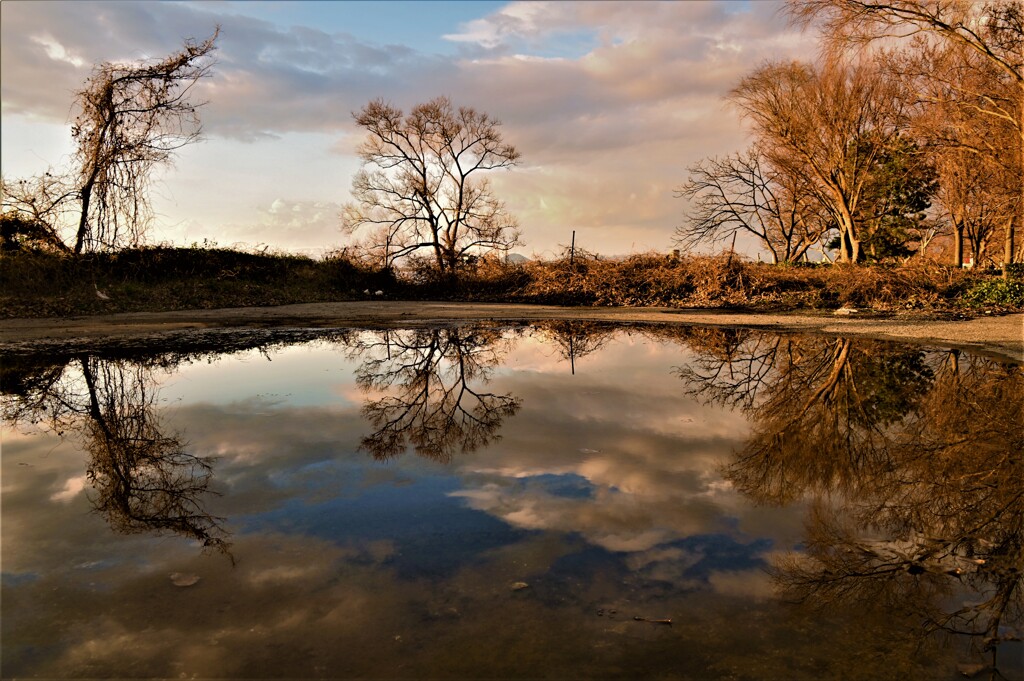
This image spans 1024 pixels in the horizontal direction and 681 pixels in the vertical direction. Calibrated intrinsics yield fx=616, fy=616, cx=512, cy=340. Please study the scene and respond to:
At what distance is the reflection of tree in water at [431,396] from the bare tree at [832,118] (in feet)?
77.0

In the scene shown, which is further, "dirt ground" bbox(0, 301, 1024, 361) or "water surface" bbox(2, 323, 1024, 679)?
"dirt ground" bbox(0, 301, 1024, 361)

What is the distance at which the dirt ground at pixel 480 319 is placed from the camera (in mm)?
12391

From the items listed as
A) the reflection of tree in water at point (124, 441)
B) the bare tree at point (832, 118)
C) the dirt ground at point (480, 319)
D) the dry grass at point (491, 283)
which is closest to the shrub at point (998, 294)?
the dry grass at point (491, 283)

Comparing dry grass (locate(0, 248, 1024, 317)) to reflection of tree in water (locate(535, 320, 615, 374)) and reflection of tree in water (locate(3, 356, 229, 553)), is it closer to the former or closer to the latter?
reflection of tree in water (locate(535, 320, 615, 374))

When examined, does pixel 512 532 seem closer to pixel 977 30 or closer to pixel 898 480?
pixel 898 480

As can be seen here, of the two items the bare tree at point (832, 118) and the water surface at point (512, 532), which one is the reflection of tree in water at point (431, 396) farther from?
the bare tree at point (832, 118)

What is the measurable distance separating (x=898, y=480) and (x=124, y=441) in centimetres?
659

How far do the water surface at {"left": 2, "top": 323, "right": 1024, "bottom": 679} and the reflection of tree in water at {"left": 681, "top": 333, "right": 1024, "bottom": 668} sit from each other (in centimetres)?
3

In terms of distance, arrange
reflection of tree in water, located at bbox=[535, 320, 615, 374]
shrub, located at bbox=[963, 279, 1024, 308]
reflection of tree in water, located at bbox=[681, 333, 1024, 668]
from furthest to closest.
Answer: shrub, located at bbox=[963, 279, 1024, 308] < reflection of tree in water, located at bbox=[535, 320, 615, 374] < reflection of tree in water, located at bbox=[681, 333, 1024, 668]

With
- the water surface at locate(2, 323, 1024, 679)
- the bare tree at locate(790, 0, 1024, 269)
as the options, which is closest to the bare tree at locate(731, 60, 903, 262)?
the bare tree at locate(790, 0, 1024, 269)

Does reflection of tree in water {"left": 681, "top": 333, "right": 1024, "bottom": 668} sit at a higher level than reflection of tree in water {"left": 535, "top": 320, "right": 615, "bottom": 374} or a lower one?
lower

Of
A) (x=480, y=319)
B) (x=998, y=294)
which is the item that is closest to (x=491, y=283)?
(x=480, y=319)

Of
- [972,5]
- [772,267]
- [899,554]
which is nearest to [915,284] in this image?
[772,267]

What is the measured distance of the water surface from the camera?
8.73 feet
